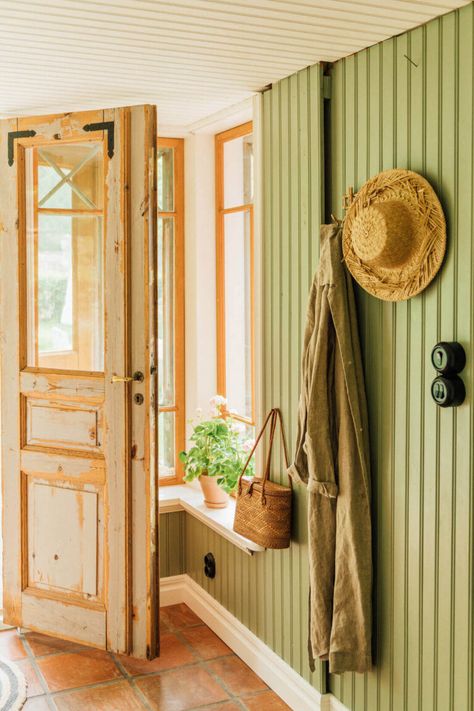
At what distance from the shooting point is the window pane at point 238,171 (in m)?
3.68

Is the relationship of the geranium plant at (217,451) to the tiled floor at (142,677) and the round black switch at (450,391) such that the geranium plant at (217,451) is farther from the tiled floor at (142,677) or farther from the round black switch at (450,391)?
the round black switch at (450,391)

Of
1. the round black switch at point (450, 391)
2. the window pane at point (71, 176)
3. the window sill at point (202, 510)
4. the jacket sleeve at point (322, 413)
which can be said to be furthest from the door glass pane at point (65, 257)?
the round black switch at point (450, 391)

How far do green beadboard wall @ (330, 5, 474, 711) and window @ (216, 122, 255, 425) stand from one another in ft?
3.64

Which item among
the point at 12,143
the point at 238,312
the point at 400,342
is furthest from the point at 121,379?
the point at 400,342

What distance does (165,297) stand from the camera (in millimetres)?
4035

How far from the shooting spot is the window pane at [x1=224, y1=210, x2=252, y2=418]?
3.75 m

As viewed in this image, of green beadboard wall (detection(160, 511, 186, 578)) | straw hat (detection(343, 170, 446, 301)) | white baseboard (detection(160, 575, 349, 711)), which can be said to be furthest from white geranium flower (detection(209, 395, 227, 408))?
straw hat (detection(343, 170, 446, 301))

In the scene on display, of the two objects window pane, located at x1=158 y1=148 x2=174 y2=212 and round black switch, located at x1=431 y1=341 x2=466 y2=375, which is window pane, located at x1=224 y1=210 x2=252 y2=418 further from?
round black switch, located at x1=431 y1=341 x2=466 y2=375

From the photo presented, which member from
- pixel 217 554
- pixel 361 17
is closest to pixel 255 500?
pixel 217 554

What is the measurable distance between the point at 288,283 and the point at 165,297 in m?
1.23

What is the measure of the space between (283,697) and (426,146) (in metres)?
2.08

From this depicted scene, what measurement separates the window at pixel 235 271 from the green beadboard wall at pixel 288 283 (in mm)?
600

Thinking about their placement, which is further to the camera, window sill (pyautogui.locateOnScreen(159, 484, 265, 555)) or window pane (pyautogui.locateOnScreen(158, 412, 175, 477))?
window pane (pyautogui.locateOnScreen(158, 412, 175, 477))

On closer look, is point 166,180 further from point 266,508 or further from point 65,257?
point 266,508
